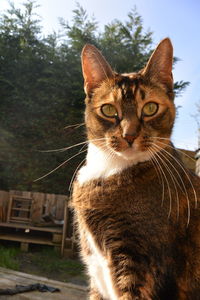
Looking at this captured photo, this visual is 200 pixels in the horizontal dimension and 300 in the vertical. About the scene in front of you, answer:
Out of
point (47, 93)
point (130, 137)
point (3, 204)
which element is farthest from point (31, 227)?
point (130, 137)

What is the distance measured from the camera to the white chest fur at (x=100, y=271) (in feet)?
4.42

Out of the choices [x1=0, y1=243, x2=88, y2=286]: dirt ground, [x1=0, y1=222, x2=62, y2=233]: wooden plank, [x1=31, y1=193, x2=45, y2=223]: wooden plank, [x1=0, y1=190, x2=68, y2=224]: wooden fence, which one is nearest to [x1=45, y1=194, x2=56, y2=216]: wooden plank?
[x1=0, y1=190, x2=68, y2=224]: wooden fence

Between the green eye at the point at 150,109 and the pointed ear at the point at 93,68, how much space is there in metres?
0.31

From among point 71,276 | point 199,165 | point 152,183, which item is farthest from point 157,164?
point 71,276

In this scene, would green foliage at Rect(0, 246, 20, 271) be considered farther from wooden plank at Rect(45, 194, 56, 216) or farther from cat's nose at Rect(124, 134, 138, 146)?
cat's nose at Rect(124, 134, 138, 146)

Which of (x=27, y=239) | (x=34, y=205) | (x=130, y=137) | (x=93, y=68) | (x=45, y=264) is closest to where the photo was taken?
(x=130, y=137)

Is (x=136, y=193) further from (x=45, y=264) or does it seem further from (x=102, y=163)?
(x=45, y=264)

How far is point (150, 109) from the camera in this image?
153cm

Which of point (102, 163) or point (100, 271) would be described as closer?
point (100, 271)

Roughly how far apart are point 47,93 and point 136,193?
606 cm

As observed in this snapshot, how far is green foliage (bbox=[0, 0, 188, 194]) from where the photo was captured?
6.86 meters

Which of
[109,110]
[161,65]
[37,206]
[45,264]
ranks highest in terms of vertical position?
[161,65]

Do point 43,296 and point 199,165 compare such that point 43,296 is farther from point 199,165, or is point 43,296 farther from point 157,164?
point 199,165

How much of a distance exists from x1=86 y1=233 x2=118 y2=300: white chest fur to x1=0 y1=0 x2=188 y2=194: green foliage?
511cm
